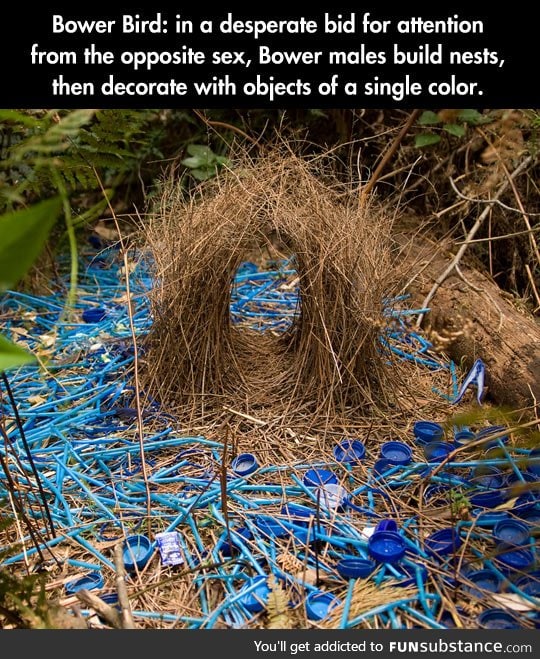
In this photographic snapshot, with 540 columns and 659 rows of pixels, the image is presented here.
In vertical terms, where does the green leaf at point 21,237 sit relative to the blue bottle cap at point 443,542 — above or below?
above

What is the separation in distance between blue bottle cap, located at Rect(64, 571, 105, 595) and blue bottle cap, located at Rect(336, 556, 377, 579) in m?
0.67

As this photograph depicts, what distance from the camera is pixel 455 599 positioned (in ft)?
5.71

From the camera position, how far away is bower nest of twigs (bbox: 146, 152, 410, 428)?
254 centimetres

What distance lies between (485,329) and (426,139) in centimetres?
137

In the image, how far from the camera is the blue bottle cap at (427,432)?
2.44 meters

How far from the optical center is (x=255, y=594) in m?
1.76

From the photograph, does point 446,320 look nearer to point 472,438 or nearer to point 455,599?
point 472,438

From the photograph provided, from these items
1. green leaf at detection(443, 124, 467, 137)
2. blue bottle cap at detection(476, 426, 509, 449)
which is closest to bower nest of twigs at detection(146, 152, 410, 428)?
blue bottle cap at detection(476, 426, 509, 449)

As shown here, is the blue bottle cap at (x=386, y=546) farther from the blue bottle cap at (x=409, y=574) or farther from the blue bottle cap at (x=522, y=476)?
the blue bottle cap at (x=522, y=476)

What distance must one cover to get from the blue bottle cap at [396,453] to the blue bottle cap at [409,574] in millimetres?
501

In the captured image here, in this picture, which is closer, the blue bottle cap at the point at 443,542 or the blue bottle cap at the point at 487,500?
the blue bottle cap at the point at 443,542

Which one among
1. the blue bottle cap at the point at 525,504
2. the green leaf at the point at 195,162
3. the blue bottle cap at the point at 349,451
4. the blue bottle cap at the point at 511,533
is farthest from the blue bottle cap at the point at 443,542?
the green leaf at the point at 195,162

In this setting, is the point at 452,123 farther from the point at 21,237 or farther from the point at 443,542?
the point at 21,237

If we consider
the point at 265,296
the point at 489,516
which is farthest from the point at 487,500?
the point at 265,296
